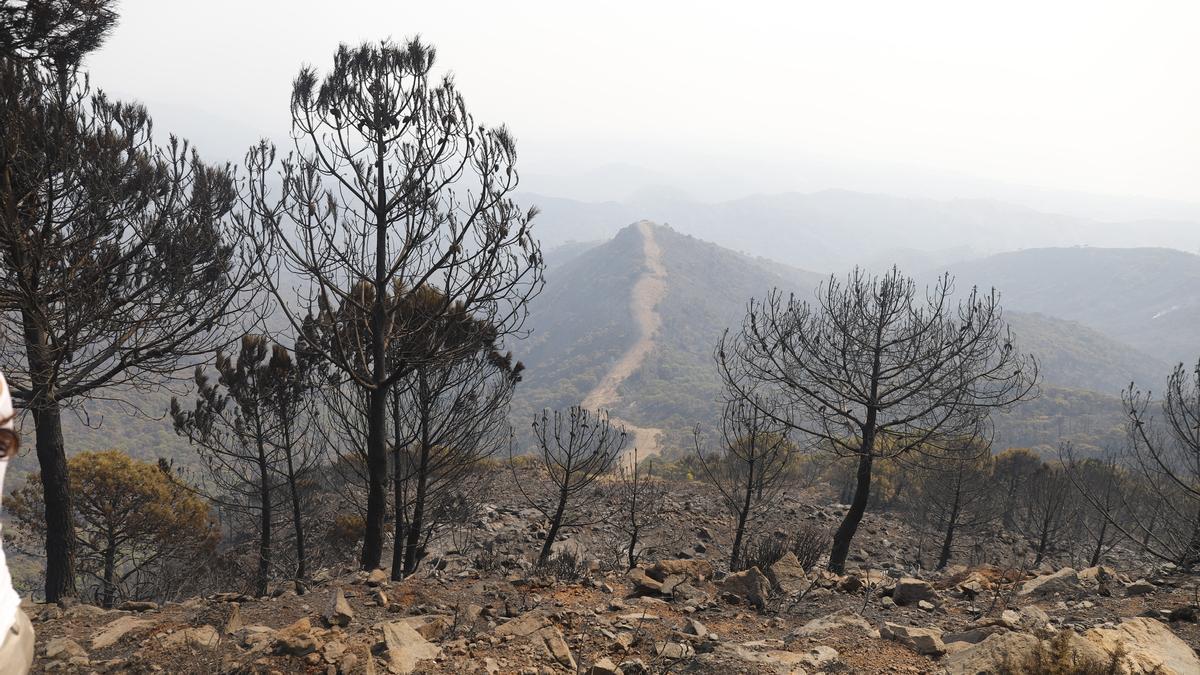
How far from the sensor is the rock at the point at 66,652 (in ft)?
17.4

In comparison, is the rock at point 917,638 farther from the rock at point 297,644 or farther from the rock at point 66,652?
the rock at point 66,652

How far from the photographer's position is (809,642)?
5.77 metres

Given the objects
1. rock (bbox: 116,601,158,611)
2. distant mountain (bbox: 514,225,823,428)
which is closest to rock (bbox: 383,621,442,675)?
rock (bbox: 116,601,158,611)

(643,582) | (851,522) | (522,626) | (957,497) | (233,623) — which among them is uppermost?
(522,626)

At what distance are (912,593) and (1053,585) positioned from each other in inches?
104

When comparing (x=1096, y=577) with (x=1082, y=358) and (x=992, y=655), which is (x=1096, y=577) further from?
(x=1082, y=358)

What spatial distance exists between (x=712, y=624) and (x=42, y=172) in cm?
950

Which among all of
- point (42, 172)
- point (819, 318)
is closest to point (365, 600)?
point (42, 172)

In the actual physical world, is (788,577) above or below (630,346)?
below

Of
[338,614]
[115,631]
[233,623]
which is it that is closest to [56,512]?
[115,631]

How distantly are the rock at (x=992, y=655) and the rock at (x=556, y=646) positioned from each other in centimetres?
300

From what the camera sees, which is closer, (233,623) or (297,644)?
(297,644)

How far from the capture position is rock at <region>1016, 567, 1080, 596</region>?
28.5 feet

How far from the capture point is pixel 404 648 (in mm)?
5145
